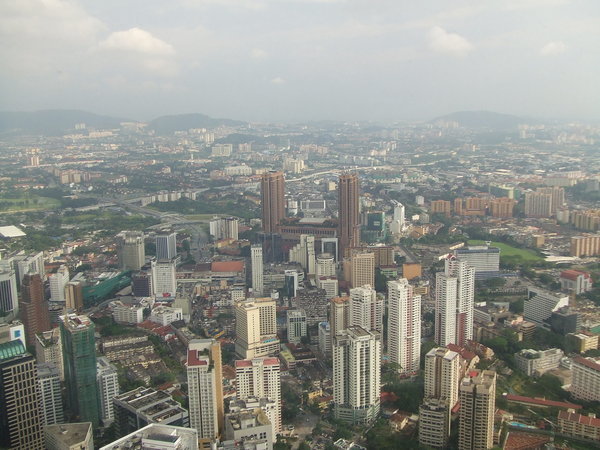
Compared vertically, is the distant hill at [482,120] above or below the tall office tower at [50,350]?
above

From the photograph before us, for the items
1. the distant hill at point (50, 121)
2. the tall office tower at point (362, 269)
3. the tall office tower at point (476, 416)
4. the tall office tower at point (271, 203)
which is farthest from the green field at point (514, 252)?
the distant hill at point (50, 121)

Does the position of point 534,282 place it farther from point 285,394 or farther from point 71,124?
Result: point 71,124

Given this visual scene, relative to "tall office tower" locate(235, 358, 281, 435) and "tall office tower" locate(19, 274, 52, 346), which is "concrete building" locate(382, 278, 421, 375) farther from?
"tall office tower" locate(19, 274, 52, 346)

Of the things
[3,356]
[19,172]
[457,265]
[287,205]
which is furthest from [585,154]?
[3,356]

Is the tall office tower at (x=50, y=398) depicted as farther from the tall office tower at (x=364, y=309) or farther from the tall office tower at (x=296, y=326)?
the tall office tower at (x=364, y=309)

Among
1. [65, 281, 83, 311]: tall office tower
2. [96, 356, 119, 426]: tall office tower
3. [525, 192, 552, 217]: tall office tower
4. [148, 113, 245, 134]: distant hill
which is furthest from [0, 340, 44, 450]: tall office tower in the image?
[148, 113, 245, 134]: distant hill
